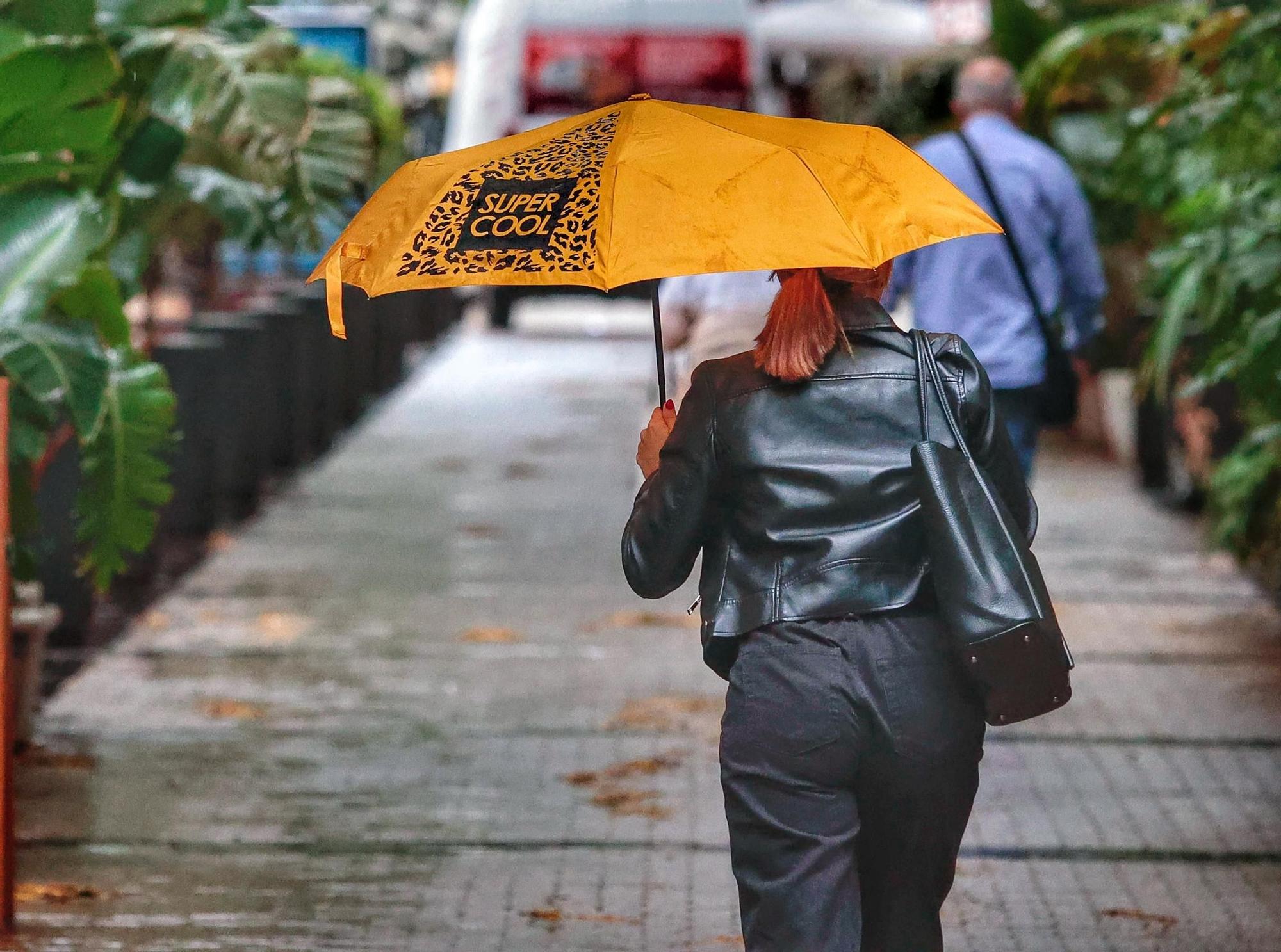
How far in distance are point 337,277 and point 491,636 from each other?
493 cm

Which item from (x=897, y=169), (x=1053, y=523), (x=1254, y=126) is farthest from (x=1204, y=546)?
(x=897, y=169)

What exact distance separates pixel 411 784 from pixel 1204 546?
5551mm

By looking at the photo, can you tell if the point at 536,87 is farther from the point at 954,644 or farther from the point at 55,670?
the point at 954,644

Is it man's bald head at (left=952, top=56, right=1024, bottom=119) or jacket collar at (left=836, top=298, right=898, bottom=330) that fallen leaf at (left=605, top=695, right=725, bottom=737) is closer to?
man's bald head at (left=952, top=56, right=1024, bottom=119)

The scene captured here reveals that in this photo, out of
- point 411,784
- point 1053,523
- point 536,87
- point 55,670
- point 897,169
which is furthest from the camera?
point 536,87

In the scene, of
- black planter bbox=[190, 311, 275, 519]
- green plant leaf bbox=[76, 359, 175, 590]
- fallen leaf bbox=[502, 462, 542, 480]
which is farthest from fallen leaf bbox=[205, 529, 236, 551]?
green plant leaf bbox=[76, 359, 175, 590]

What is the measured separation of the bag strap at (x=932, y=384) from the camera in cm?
349

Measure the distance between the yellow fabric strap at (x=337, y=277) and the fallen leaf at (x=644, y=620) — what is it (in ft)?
16.2

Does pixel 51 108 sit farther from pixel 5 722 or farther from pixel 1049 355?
pixel 1049 355

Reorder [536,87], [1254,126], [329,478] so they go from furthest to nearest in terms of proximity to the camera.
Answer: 1. [536,87]
2. [329,478]
3. [1254,126]

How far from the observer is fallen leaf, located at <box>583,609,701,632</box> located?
8727 millimetres

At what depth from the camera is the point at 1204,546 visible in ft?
34.4

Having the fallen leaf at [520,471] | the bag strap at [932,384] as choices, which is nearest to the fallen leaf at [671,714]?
the bag strap at [932,384]

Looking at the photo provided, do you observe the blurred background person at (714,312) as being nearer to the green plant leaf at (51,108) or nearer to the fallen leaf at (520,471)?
the green plant leaf at (51,108)
